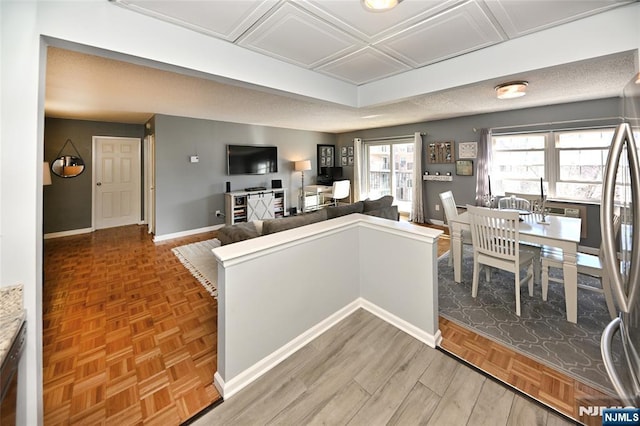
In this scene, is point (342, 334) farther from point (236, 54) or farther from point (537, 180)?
point (537, 180)

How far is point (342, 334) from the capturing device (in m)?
2.06

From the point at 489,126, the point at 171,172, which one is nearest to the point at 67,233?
the point at 171,172

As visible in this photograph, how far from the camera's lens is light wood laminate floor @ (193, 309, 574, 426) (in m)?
1.38

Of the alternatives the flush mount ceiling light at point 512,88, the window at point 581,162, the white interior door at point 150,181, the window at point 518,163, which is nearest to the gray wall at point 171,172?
the white interior door at point 150,181

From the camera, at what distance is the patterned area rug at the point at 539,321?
1762 mm

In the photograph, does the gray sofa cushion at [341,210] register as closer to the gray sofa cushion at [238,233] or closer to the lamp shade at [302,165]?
the gray sofa cushion at [238,233]

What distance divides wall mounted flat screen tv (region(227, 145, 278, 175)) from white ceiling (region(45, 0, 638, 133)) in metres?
1.74

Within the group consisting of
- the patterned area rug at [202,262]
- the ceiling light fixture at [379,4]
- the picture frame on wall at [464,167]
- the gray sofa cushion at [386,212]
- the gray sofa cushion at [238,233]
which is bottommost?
the patterned area rug at [202,262]

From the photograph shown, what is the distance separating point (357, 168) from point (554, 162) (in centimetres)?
402

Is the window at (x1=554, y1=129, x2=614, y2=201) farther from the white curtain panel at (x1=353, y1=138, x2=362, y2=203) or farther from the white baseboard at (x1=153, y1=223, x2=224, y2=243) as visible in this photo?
the white baseboard at (x1=153, y1=223, x2=224, y2=243)

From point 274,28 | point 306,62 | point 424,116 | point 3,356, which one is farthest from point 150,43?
point 424,116

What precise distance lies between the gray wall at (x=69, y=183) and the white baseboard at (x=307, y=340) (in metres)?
5.47

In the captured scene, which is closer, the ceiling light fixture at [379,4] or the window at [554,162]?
the ceiling light fixture at [379,4]

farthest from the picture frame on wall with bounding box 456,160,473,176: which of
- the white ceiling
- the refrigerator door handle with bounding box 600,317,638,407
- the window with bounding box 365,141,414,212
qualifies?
the refrigerator door handle with bounding box 600,317,638,407
